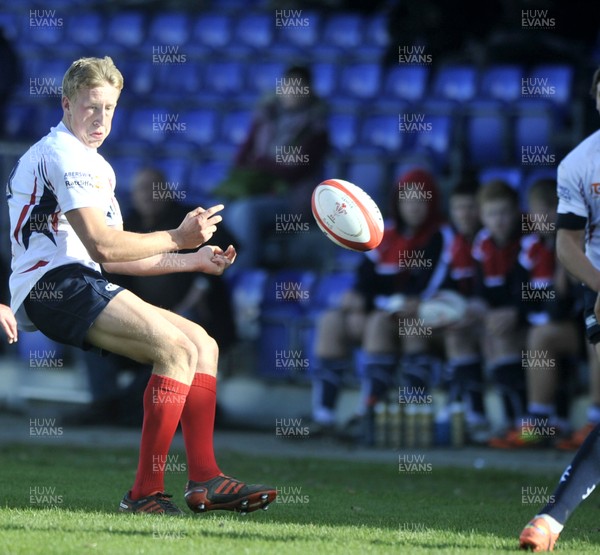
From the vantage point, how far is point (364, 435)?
1018 cm

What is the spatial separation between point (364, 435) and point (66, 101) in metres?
5.20

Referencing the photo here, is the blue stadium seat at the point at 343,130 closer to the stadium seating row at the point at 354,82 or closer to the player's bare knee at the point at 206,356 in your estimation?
the stadium seating row at the point at 354,82

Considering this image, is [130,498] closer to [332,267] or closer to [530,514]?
[530,514]

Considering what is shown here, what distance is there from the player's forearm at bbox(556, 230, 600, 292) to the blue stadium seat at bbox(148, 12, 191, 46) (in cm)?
1069

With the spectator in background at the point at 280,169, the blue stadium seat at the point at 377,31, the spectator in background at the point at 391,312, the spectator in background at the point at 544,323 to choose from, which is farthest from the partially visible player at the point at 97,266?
the blue stadium seat at the point at 377,31

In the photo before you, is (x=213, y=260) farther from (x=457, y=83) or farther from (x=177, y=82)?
(x=177, y=82)

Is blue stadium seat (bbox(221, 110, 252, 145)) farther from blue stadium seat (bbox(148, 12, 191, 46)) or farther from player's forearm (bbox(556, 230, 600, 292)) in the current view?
player's forearm (bbox(556, 230, 600, 292))

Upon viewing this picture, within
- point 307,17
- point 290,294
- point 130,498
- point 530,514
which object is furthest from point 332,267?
point 130,498

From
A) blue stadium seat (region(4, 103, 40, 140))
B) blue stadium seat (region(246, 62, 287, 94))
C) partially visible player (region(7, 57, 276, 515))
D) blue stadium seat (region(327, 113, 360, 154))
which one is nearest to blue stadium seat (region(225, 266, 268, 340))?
blue stadium seat (region(327, 113, 360, 154))

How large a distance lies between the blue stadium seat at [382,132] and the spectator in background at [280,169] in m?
0.60

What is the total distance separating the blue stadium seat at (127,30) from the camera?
15.9 m

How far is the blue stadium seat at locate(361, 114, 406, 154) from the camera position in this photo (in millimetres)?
12594

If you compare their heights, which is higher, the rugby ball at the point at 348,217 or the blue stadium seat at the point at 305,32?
the blue stadium seat at the point at 305,32

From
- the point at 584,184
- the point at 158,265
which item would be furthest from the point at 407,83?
the point at 584,184
